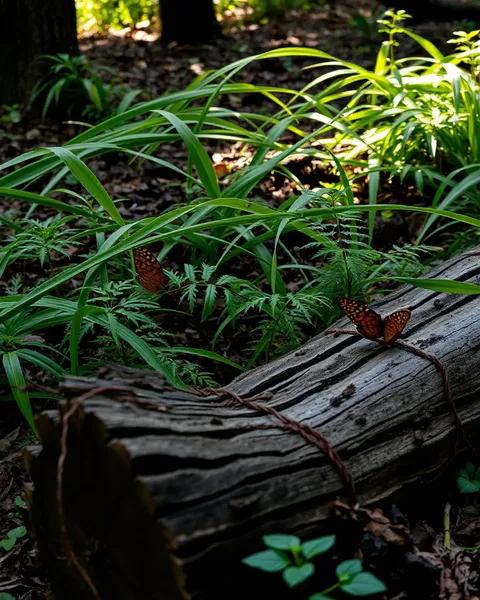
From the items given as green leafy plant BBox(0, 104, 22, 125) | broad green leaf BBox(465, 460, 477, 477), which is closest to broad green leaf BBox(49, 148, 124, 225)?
broad green leaf BBox(465, 460, 477, 477)

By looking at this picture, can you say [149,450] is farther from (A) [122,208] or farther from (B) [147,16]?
(B) [147,16]

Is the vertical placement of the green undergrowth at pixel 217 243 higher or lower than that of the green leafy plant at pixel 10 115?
lower

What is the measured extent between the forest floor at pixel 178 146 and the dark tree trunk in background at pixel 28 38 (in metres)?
0.31

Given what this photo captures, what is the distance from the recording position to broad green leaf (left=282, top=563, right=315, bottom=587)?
1.39 metres

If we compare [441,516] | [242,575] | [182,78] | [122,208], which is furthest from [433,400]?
[182,78]

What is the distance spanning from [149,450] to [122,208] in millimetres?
2428

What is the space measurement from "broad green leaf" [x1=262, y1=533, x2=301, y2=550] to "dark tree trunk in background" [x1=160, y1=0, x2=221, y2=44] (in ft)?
19.2

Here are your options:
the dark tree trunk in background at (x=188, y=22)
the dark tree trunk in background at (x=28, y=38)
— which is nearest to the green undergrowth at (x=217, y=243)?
the dark tree trunk in background at (x=28, y=38)

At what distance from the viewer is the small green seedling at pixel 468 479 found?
6.77ft

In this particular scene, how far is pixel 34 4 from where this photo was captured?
4.68 metres

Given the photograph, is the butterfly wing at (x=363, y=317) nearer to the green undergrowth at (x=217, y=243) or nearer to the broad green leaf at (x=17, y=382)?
the green undergrowth at (x=217, y=243)

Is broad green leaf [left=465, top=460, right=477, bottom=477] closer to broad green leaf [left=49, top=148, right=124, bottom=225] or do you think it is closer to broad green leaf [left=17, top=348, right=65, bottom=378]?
broad green leaf [left=17, top=348, right=65, bottom=378]

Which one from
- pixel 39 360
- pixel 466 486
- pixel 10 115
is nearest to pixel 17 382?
pixel 39 360

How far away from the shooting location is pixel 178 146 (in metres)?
4.58
